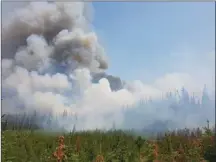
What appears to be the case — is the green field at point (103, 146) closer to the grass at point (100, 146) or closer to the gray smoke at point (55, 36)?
the grass at point (100, 146)

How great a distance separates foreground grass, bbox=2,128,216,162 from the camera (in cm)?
254

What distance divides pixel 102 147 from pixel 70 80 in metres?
0.46

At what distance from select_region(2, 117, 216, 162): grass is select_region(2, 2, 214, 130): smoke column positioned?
0.25 feet

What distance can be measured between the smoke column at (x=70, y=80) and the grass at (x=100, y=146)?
0.08 m

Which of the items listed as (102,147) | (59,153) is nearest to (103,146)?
(102,147)

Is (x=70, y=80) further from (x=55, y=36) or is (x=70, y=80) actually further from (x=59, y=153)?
(x=59, y=153)

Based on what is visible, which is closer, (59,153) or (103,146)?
(59,153)

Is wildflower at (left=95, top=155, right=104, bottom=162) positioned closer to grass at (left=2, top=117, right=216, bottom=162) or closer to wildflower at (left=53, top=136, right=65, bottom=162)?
grass at (left=2, top=117, right=216, bottom=162)

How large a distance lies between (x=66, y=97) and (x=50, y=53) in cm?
29

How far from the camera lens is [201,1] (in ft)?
8.52

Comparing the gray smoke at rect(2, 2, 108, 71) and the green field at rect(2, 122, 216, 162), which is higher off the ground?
the gray smoke at rect(2, 2, 108, 71)

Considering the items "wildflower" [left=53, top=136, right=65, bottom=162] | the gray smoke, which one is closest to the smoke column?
the gray smoke

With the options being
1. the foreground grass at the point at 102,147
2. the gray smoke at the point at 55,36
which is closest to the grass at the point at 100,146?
the foreground grass at the point at 102,147

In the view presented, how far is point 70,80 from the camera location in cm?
260
